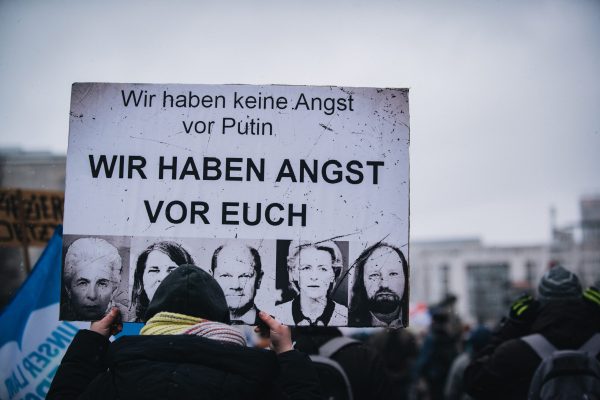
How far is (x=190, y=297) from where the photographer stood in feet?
8.01

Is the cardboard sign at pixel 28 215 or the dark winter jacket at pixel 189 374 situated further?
the cardboard sign at pixel 28 215

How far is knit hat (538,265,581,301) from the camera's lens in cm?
398

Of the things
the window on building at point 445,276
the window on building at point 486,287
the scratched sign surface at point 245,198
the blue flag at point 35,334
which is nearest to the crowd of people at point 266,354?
the scratched sign surface at point 245,198

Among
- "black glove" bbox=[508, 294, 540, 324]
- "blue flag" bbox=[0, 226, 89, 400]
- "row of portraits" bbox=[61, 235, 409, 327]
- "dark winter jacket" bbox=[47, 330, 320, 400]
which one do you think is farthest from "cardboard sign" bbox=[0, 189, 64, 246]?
"black glove" bbox=[508, 294, 540, 324]

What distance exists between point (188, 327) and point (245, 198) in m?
0.85

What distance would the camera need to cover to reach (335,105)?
10.4 feet

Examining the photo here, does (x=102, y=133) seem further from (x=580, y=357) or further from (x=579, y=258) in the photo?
(x=579, y=258)

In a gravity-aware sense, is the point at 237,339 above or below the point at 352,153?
below

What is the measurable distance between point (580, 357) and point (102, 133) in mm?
2557

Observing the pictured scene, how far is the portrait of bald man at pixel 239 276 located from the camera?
2.98 m

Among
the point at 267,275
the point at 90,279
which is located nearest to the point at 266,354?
the point at 267,275

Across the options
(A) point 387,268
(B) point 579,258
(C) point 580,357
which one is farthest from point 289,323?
(B) point 579,258

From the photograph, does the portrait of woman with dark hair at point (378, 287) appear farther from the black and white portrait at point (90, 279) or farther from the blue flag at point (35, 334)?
the blue flag at point (35, 334)

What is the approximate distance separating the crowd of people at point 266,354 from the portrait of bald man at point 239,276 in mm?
14
